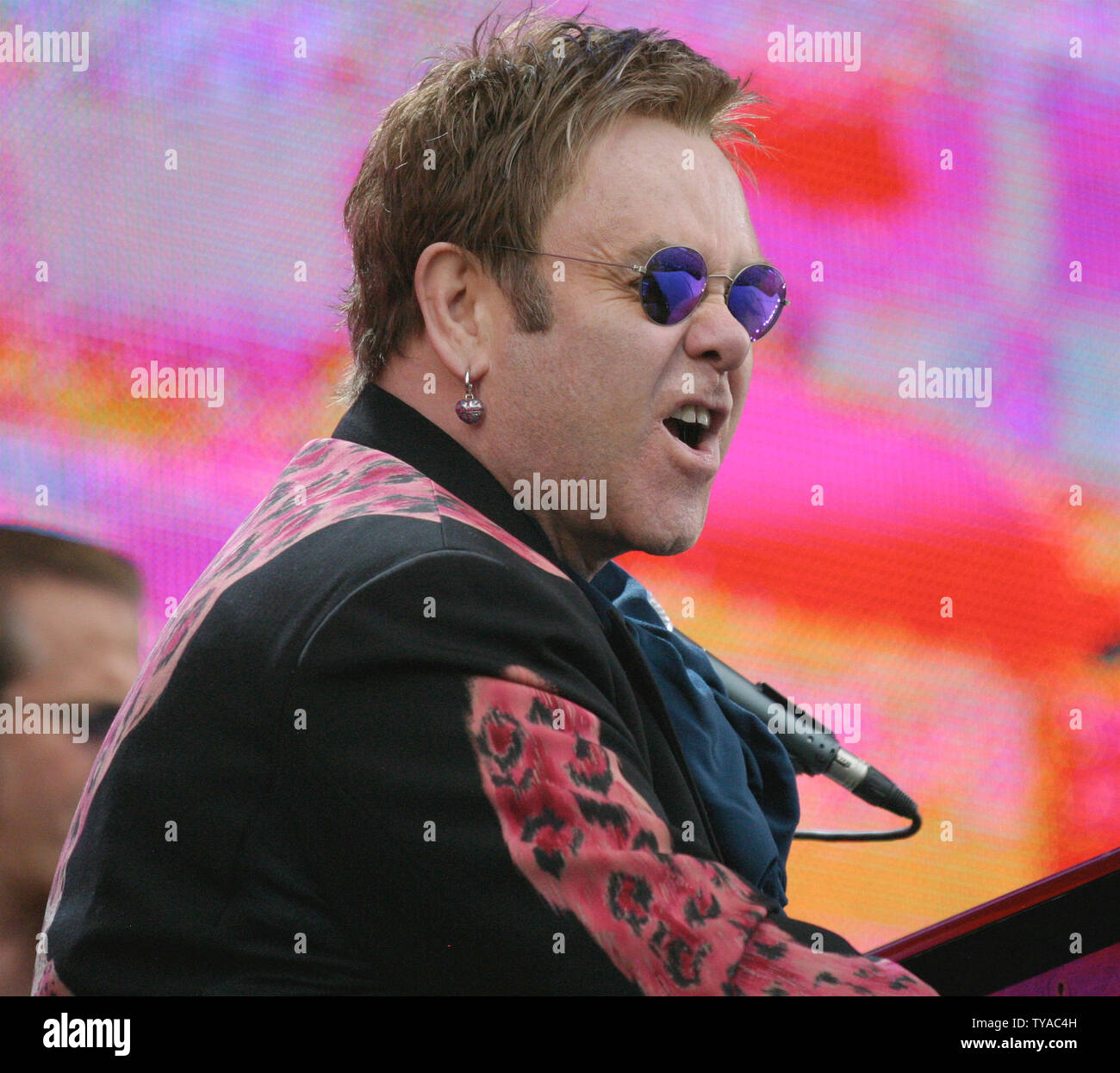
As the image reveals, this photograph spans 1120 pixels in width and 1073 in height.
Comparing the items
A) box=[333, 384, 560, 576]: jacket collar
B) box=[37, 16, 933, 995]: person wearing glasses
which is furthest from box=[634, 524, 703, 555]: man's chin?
box=[333, 384, 560, 576]: jacket collar

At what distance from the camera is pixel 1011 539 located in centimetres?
212

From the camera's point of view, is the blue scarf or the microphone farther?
the microphone

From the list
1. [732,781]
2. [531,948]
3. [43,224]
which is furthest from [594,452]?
[43,224]

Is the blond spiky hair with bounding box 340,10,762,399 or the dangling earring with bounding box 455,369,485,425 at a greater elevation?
the blond spiky hair with bounding box 340,10,762,399

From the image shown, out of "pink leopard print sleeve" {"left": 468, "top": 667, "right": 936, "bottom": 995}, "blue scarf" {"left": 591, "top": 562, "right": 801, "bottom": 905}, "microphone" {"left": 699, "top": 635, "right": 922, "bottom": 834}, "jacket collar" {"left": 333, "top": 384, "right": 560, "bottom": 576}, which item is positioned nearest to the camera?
"pink leopard print sleeve" {"left": 468, "top": 667, "right": 936, "bottom": 995}

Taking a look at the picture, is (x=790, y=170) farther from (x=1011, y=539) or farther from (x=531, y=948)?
(x=531, y=948)

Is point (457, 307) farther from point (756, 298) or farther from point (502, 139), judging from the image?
point (756, 298)

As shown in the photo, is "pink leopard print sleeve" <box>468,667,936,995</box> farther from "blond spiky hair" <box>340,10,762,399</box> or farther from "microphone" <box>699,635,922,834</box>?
"microphone" <box>699,635,922,834</box>

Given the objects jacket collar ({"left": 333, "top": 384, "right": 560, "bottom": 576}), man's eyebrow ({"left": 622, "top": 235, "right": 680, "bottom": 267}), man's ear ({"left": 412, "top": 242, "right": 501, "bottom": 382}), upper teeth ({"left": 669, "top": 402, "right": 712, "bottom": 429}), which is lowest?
jacket collar ({"left": 333, "top": 384, "right": 560, "bottom": 576})

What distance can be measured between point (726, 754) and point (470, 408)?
50 cm

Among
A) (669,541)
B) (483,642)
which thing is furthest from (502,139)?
(483,642)

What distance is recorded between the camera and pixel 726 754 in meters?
1.38

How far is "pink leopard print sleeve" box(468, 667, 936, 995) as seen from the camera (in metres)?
0.85

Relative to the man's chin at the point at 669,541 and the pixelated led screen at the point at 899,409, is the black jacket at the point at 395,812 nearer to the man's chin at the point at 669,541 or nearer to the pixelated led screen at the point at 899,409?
the man's chin at the point at 669,541
